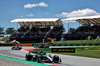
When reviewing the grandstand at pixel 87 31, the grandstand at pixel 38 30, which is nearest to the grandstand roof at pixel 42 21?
the grandstand at pixel 38 30

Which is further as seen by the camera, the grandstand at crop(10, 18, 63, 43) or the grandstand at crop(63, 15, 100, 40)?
the grandstand at crop(10, 18, 63, 43)

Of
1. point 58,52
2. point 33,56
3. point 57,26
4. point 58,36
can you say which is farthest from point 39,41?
point 33,56

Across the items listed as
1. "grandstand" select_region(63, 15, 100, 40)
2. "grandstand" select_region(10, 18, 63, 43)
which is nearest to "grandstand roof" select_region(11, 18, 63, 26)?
"grandstand" select_region(10, 18, 63, 43)

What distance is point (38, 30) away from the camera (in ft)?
229

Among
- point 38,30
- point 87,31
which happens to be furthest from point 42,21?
point 87,31

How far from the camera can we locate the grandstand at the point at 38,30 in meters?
63.5

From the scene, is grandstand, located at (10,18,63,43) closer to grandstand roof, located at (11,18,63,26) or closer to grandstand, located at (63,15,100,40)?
grandstand roof, located at (11,18,63,26)

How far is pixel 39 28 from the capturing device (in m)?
71.3

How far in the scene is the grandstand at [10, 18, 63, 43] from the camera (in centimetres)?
6350

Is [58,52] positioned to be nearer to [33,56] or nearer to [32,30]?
[33,56]

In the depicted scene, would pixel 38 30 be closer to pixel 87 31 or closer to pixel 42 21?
pixel 42 21

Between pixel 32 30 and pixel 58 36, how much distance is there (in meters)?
11.8

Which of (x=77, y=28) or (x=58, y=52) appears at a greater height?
(x=77, y=28)

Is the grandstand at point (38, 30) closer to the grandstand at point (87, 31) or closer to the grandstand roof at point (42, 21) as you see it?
the grandstand roof at point (42, 21)
